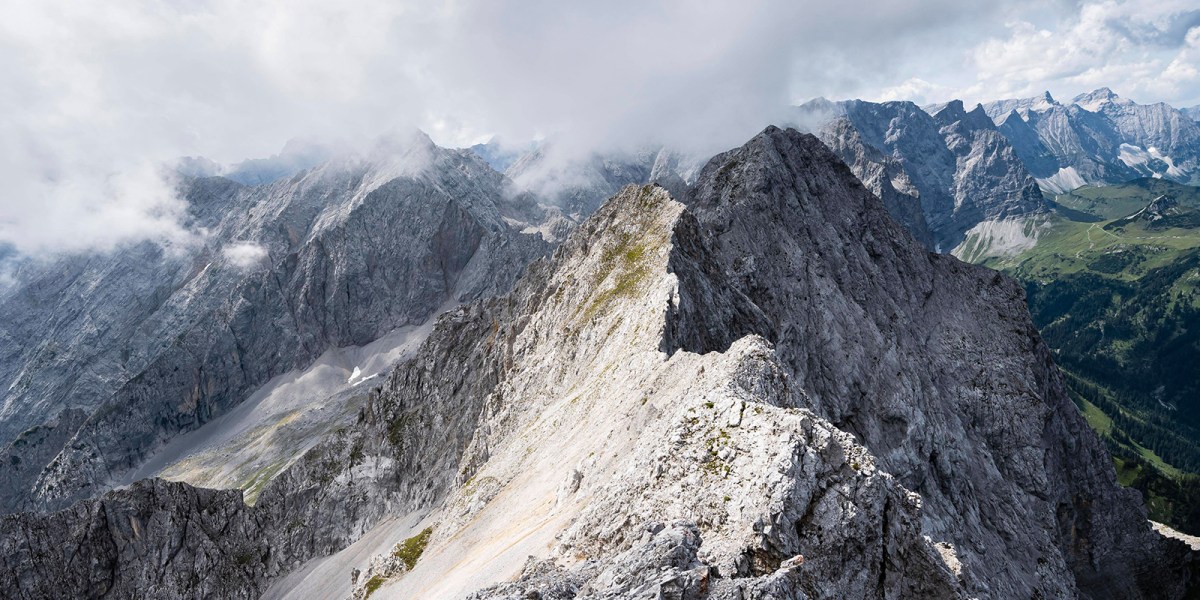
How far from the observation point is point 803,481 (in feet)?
73.6

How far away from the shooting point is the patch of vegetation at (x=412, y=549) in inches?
2134

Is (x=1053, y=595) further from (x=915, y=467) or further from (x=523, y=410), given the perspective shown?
(x=523, y=410)

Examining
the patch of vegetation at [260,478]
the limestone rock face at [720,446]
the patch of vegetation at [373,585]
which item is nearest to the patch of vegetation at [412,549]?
the limestone rock face at [720,446]

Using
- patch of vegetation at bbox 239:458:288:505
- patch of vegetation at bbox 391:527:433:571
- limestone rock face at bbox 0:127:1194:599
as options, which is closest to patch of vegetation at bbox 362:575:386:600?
limestone rock face at bbox 0:127:1194:599

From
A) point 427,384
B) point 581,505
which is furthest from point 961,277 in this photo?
point 581,505

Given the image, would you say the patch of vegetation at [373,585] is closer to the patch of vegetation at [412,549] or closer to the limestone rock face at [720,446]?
the limestone rock face at [720,446]

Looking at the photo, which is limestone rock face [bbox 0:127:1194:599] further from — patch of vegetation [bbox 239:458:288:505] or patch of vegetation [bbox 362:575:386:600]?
patch of vegetation [bbox 239:458:288:505]

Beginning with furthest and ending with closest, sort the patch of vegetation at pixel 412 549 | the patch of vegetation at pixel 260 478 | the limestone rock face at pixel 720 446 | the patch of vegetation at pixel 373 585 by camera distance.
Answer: the patch of vegetation at pixel 260 478 → the patch of vegetation at pixel 373 585 → the patch of vegetation at pixel 412 549 → the limestone rock face at pixel 720 446

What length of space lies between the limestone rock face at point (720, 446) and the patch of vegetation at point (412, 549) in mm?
860

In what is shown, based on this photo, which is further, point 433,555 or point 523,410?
point 523,410

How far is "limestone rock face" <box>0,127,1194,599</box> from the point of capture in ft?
76.6

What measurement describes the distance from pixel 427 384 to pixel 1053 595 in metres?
75.5

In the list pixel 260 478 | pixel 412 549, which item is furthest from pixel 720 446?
pixel 260 478

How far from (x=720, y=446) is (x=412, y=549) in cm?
4099
